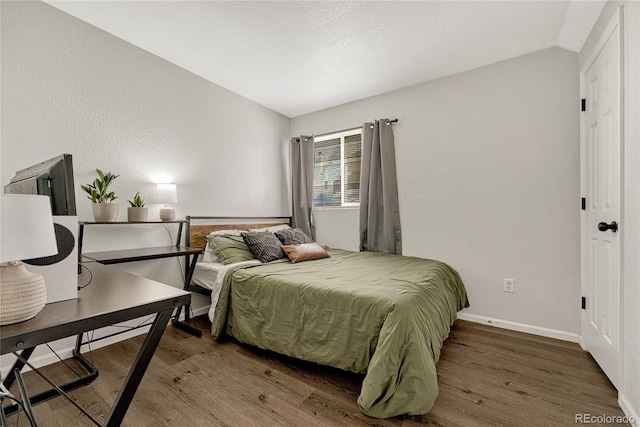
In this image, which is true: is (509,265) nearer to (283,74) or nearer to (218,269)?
(218,269)

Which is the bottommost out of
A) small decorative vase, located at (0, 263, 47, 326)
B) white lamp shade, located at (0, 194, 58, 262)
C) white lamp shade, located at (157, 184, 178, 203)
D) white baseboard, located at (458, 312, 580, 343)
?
white baseboard, located at (458, 312, 580, 343)

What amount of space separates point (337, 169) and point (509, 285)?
2274mm

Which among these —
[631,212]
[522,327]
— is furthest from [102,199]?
[522,327]

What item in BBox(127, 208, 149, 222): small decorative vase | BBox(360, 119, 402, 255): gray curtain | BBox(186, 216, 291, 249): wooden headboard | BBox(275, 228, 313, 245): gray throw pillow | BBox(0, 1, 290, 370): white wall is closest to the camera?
BBox(0, 1, 290, 370): white wall

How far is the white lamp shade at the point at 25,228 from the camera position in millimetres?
729

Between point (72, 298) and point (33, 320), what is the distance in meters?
0.20

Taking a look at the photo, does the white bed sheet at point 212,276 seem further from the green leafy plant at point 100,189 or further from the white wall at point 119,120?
the green leafy plant at point 100,189

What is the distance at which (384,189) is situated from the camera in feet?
10.4

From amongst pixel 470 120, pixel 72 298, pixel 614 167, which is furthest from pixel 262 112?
pixel 614 167

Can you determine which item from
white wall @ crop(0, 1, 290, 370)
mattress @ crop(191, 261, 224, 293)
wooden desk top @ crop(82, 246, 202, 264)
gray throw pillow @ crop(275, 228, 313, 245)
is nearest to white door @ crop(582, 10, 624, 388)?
gray throw pillow @ crop(275, 228, 313, 245)

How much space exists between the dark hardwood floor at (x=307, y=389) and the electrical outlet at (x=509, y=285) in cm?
46

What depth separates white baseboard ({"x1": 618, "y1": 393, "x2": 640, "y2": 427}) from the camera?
133 centimetres

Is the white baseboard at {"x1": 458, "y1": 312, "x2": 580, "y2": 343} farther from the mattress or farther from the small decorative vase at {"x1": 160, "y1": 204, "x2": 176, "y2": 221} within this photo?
the small decorative vase at {"x1": 160, "y1": 204, "x2": 176, "y2": 221}

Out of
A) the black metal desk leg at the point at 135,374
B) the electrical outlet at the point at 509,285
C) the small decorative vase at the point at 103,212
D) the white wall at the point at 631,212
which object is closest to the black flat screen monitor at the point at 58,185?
the black metal desk leg at the point at 135,374
